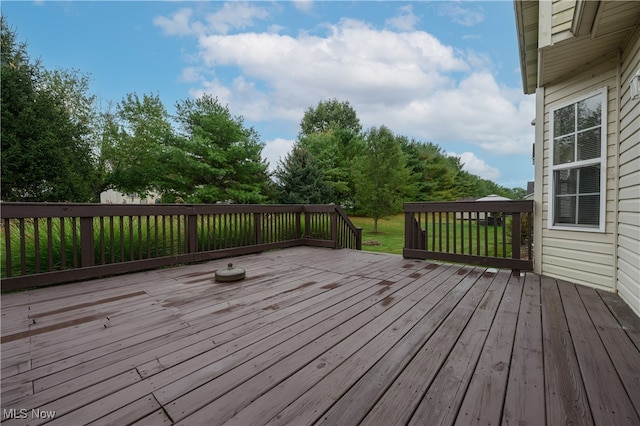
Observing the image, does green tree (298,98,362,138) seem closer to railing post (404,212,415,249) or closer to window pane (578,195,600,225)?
railing post (404,212,415,249)

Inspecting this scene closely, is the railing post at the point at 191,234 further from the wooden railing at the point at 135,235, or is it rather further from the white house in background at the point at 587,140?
the white house in background at the point at 587,140

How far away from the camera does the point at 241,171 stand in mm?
12320

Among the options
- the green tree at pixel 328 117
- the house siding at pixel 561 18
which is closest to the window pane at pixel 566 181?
the house siding at pixel 561 18

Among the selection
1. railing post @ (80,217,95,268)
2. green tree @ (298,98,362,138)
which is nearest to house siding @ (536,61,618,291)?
railing post @ (80,217,95,268)

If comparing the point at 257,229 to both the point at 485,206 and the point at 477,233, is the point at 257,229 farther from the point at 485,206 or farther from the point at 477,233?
the point at 485,206

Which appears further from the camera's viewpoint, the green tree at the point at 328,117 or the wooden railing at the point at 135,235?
the green tree at the point at 328,117

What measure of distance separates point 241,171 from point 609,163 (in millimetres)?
11499

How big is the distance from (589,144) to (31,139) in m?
14.4

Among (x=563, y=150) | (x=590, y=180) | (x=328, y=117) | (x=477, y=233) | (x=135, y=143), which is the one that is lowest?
(x=477, y=233)

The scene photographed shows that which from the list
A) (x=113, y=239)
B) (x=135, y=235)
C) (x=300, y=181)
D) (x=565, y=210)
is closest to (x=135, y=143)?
(x=300, y=181)

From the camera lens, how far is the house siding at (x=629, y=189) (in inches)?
89.7

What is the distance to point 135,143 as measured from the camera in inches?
550

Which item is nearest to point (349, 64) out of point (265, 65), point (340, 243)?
point (265, 65)

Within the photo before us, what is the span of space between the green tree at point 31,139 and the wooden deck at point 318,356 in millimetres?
9877
